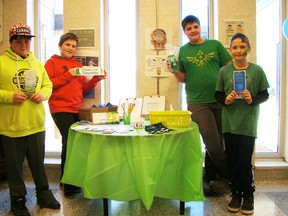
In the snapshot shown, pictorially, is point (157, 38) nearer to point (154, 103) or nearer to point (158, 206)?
point (154, 103)

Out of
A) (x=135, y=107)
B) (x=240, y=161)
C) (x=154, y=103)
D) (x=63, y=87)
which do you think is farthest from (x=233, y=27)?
(x=63, y=87)

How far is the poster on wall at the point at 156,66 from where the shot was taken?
2691 millimetres

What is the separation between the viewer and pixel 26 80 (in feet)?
6.22

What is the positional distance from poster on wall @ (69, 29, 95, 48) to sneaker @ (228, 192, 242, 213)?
2080 millimetres

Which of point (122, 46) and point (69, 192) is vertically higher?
point (122, 46)

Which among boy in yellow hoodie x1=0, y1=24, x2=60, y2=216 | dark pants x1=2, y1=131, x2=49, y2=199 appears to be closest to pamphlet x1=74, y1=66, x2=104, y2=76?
boy in yellow hoodie x1=0, y1=24, x2=60, y2=216

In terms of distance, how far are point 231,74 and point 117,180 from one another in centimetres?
121

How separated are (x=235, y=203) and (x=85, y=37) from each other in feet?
7.33

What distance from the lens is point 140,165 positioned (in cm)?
151

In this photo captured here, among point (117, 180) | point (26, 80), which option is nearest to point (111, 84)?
point (26, 80)

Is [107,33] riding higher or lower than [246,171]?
higher

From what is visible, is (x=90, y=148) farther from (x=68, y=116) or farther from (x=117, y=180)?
(x=68, y=116)

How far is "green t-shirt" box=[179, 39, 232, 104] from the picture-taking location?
2.26 m

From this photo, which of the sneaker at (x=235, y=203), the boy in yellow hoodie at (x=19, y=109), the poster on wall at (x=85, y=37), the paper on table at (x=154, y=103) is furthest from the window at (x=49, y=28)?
the sneaker at (x=235, y=203)
